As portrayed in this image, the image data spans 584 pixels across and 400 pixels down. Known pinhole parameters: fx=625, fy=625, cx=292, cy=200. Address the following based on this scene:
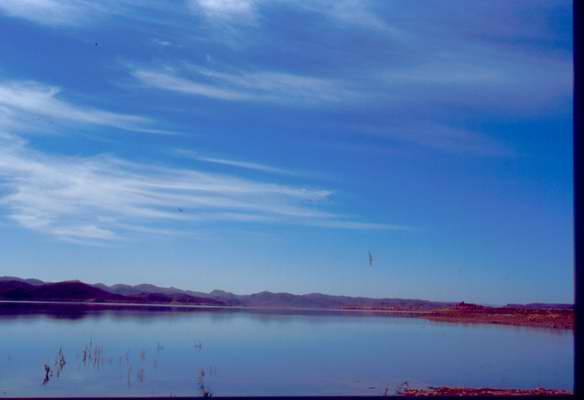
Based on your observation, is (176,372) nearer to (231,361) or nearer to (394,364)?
(231,361)

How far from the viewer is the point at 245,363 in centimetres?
1942

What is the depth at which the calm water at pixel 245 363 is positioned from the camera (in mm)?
14055

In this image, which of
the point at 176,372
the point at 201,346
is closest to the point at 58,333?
the point at 201,346

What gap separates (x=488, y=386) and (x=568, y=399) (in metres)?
15.1

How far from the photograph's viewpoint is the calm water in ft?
46.1
